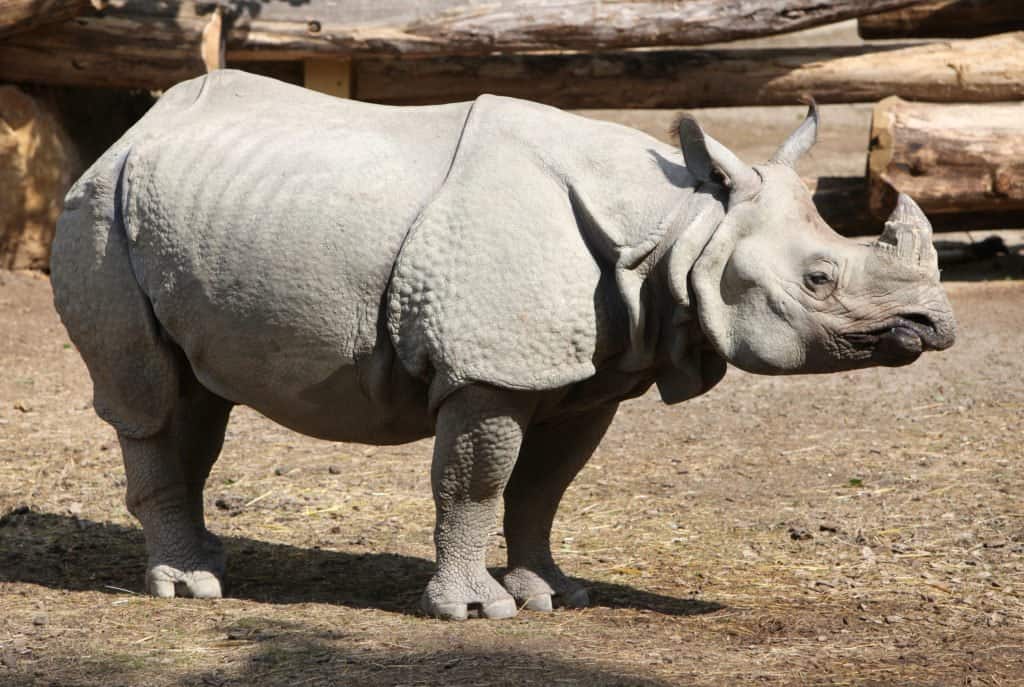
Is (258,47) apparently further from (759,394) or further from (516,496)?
(516,496)

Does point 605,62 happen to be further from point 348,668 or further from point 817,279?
point 348,668

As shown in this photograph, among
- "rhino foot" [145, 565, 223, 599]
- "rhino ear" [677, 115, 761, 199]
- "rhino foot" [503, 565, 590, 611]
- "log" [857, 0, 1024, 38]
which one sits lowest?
"rhino foot" [145, 565, 223, 599]

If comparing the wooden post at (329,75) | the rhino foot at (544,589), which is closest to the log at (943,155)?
the wooden post at (329,75)

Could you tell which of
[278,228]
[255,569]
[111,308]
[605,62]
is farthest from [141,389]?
[605,62]

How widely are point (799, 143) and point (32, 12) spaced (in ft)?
20.7

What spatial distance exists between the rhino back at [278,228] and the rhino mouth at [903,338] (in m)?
1.47

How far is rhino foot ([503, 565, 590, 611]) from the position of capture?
5504 mm

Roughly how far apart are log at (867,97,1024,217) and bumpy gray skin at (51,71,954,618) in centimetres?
577

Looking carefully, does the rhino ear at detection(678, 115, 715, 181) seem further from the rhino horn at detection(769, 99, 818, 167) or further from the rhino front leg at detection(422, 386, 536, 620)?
the rhino front leg at detection(422, 386, 536, 620)

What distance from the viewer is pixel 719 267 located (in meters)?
4.82

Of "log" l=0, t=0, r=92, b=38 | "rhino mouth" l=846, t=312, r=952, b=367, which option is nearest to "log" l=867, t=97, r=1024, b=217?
"log" l=0, t=0, r=92, b=38

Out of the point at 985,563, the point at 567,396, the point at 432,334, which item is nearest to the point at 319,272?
the point at 432,334

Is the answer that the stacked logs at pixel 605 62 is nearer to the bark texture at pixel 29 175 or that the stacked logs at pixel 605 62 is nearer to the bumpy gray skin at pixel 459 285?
the bark texture at pixel 29 175

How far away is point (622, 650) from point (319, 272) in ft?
5.07
